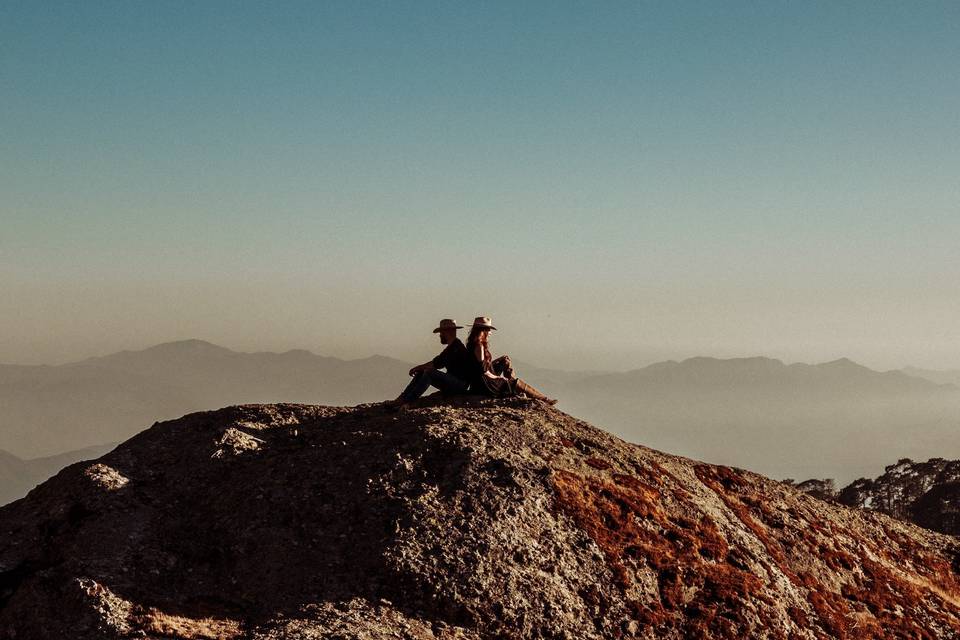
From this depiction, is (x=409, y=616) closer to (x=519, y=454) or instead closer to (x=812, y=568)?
(x=519, y=454)

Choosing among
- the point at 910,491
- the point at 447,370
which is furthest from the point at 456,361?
the point at 910,491

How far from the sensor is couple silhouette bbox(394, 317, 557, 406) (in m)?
21.8

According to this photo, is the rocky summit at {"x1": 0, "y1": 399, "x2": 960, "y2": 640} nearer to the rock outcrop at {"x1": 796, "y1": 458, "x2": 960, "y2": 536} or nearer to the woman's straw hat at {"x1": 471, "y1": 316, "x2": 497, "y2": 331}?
the woman's straw hat at {"x1": 471, "y1": 316, "x2": 497, "y2": 331}

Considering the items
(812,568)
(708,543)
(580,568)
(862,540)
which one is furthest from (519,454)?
(862,540)

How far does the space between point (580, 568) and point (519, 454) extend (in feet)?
10.4

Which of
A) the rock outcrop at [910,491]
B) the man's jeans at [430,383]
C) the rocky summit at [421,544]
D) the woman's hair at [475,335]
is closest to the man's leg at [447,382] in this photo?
the man's jeans at [430,383]

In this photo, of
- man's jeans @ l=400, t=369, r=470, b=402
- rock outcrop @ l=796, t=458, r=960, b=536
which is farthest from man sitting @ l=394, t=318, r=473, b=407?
rock outcrop @ l=796, t=458, r=960, b=536

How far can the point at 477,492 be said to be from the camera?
56.6 ft

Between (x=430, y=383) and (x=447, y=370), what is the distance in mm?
560

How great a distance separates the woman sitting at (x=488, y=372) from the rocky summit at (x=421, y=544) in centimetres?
50

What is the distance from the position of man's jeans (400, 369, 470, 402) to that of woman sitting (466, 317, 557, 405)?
0.46m

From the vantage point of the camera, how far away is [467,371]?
2228cm

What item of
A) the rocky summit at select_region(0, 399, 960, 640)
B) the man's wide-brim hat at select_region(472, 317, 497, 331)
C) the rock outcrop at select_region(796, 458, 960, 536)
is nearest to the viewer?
the rocky summit at select_region(0, 399, 960, 640)

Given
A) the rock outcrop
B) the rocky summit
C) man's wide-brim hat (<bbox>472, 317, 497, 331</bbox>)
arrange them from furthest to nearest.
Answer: the rock outcrop, man's wide-brim hat (<bbox>472, 317, 497, 331</bbox>), the rocky summit
